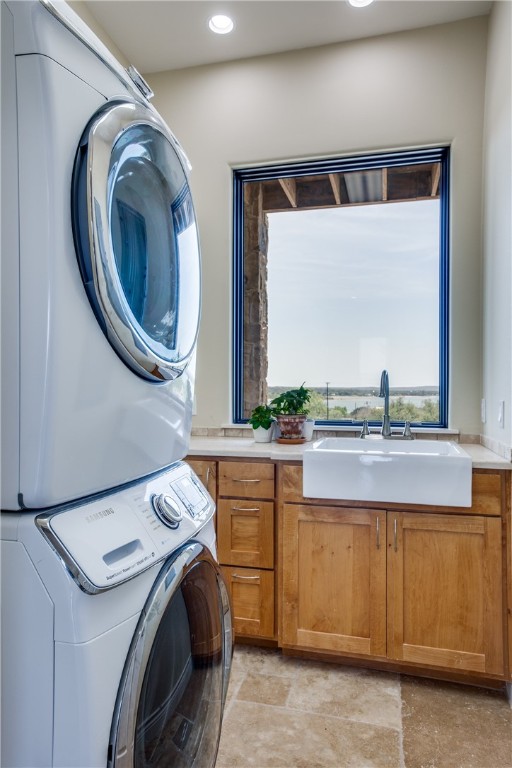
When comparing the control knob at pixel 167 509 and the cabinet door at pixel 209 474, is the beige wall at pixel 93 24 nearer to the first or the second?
the cabinet door at pixel 209 474

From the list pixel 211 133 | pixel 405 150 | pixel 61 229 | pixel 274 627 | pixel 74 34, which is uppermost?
pixel 211 133

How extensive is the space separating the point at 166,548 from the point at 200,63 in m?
2.85

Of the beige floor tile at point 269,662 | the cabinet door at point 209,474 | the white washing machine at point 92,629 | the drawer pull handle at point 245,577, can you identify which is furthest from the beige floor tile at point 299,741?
the cabinet door at point 209,474

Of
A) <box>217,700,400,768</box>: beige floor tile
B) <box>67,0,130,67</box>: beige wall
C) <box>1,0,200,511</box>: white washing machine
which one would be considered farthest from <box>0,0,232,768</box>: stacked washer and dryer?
<box>67,0,130,67</box>: beige wall

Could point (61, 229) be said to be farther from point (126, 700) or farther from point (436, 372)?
point (436, 372)

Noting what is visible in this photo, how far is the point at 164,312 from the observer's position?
1142mm

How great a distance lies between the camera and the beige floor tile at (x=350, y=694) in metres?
1.87

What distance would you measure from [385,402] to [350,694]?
1303 millimetres

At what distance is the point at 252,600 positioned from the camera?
230 cm

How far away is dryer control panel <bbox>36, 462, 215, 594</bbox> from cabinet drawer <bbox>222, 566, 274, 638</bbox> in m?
1.23

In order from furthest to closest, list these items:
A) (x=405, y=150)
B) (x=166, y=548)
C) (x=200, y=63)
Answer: (x=200, y=63)
(x=405, y=150)
(x=166, y=548)

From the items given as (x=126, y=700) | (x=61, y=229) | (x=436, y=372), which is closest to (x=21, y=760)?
(x=126, y=700)

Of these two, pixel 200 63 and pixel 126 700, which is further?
pixel 200 63

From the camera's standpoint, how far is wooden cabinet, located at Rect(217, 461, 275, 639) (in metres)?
2.29
